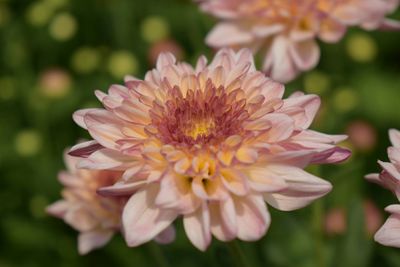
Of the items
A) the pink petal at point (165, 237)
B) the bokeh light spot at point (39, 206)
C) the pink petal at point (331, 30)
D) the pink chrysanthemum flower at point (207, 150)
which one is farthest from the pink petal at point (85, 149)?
the bokeh light spot at point (39, 206)

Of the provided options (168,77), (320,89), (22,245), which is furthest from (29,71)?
(168,77)

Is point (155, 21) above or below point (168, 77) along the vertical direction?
below

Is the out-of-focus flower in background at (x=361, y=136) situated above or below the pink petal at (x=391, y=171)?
below

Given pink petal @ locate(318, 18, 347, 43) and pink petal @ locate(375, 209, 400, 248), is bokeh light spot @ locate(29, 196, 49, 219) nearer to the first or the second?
pink petal @ locate(318, 18, 347, 43)

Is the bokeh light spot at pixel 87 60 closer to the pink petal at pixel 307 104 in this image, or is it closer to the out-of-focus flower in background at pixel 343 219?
the out-of-focus flower in background at pixel 343 219

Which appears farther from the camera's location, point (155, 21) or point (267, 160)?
point (155, 21)

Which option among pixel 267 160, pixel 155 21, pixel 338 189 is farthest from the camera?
pixel 155 21

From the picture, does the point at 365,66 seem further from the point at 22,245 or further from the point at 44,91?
the point at 22,245

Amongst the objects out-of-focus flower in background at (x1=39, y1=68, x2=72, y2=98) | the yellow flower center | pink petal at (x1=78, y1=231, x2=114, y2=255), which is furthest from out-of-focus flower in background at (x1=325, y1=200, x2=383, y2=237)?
out-of-focus flower in background at (x1=39, y1=68, x2=72, y2=98)
